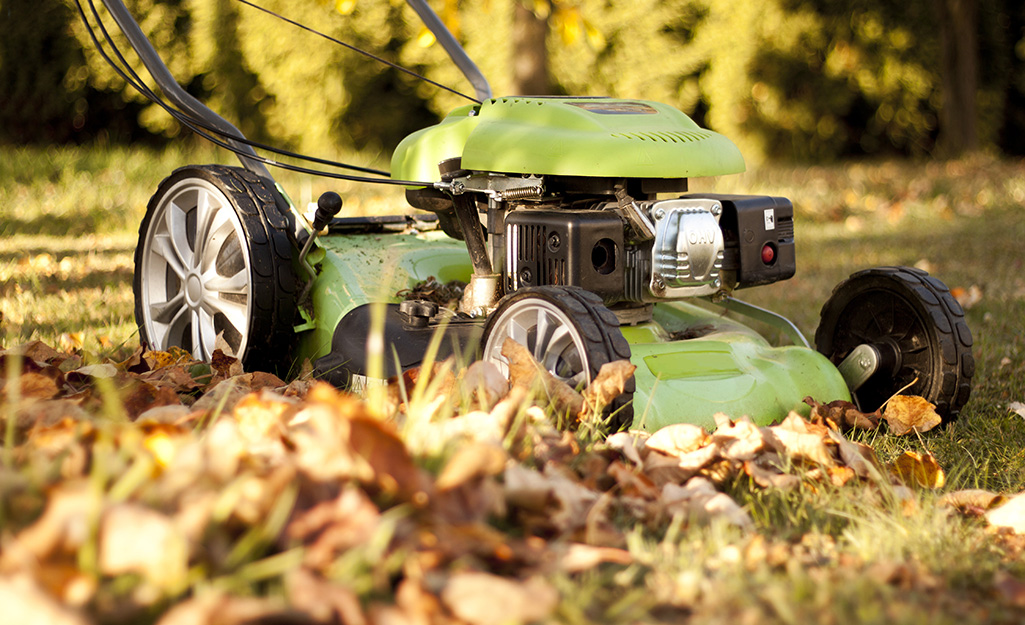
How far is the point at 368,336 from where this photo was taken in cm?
254

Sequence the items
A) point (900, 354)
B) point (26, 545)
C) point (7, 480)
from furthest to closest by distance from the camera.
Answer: point (900, 354)
point (7, 480)
point (26, 545)

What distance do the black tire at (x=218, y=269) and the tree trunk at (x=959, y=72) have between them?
9.08 m

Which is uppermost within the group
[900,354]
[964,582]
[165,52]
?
[165,52]

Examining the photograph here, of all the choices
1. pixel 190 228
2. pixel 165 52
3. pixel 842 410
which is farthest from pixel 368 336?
pixel 165 52

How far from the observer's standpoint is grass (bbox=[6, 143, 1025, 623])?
132 cm

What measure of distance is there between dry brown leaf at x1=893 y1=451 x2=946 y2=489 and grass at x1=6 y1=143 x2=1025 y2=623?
1.3 inches

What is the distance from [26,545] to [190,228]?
6.36ft

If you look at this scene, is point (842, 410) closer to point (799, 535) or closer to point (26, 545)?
point (799, 535)

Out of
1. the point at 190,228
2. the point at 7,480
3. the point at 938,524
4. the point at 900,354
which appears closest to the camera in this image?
the point at 7,480

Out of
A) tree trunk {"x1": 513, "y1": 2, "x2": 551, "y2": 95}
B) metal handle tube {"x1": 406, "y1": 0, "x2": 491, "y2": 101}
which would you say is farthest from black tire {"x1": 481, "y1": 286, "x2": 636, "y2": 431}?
tree trunk {"x1": 513, "y1": 2, "x2": 551, "y2": 95}

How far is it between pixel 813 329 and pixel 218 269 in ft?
6.75

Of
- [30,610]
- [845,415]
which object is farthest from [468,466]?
[845,415]

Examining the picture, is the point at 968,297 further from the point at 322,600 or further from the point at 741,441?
the point at 322,600

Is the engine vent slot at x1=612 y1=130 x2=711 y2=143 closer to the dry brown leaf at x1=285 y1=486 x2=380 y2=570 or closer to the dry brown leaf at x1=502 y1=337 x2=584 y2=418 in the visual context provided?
the dry brown leaf at x1=502 y1=337 x2=584 y2=418
